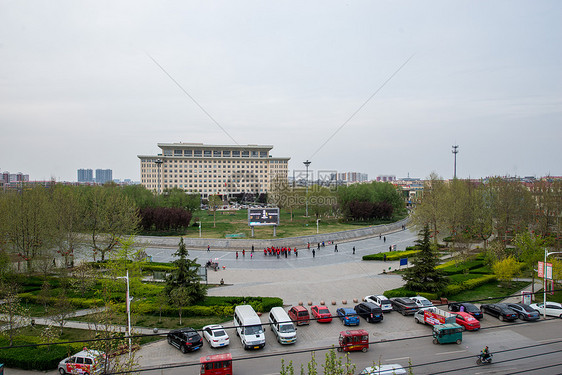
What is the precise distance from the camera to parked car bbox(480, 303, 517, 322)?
1449 centimetres

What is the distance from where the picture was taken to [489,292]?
18.7 metres

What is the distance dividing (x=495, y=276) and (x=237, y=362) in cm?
1709

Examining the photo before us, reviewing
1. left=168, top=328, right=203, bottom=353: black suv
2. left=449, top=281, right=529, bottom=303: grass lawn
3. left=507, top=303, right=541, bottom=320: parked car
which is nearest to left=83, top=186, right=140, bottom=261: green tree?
left=168, top=328, right=203, bottom=353: black suv

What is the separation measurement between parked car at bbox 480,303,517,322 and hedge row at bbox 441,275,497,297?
2284 mm

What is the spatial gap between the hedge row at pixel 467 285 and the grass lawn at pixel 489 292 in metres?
0.18

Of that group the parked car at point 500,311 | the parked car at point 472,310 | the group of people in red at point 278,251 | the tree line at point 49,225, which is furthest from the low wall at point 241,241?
the parked car at point 500,311

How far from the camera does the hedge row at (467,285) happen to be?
59.3 feet

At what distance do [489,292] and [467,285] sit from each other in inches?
44.2

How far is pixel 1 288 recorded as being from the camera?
49.5 feet

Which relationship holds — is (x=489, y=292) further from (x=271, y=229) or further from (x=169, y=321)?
(x=271, y=229)

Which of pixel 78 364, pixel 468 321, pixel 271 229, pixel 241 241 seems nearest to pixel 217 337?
pixel 78 364

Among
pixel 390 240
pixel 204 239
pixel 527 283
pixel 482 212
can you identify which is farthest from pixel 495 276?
pixel 204 239

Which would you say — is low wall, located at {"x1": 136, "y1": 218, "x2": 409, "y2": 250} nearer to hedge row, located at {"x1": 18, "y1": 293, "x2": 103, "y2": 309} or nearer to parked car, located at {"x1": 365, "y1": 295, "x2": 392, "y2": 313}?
hedge row, located at {"x1": 18, "y1": 293, "x2": 103, "y2": 309}

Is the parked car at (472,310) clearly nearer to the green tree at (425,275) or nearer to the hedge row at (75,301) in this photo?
the green tree at (425,275)
